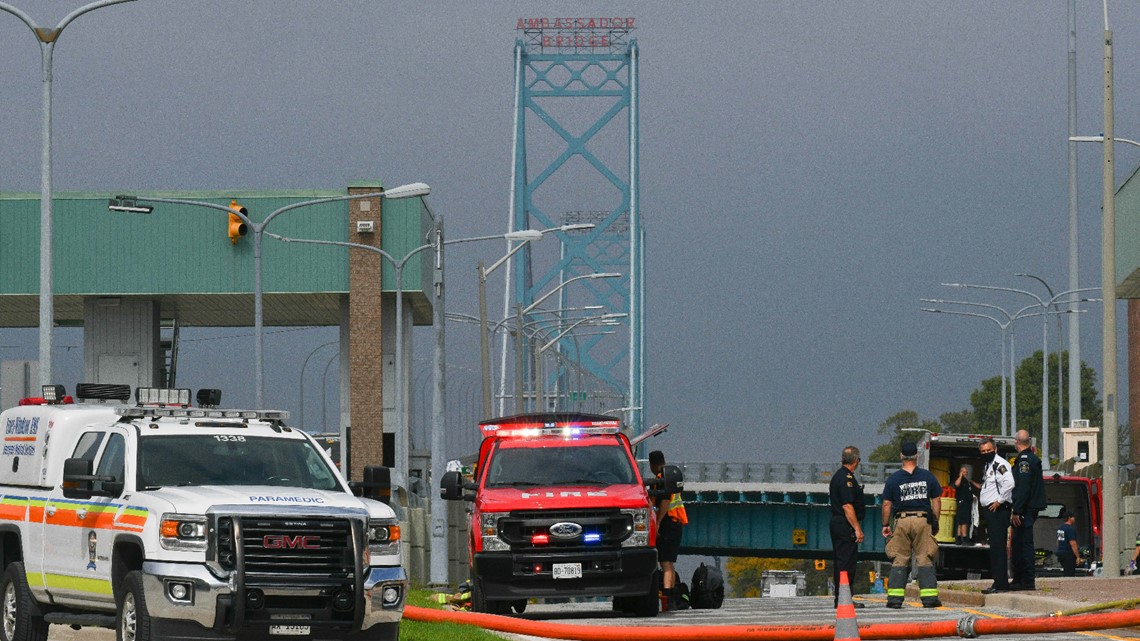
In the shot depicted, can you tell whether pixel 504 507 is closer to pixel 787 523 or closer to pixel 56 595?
pixel 56 595

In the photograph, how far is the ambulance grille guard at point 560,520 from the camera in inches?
835

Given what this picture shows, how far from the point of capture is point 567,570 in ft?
69.3

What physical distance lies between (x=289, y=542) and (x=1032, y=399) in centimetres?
14444

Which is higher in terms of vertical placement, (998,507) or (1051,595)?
(998,507)

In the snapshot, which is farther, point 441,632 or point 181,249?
point 181,249

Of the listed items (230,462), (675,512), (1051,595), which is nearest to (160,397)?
(230,462)

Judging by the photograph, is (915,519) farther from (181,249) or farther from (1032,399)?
(1032,399)

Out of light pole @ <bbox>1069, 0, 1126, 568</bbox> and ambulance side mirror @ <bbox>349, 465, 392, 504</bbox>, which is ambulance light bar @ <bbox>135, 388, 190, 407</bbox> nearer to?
ambulance side mirror @ <bbox>349, 465, 392, 504</bbox>

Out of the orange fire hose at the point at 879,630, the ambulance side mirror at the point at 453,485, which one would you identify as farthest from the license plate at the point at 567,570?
the orange fire hose at the point at 879,630

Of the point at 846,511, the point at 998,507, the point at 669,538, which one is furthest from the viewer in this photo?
the point at 669,538

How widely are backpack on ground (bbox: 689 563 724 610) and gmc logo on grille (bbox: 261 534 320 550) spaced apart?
1055 cm

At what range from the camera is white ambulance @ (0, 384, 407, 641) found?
13891mm

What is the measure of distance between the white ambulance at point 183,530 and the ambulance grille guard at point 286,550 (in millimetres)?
10

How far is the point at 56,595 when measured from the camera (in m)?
15.7
